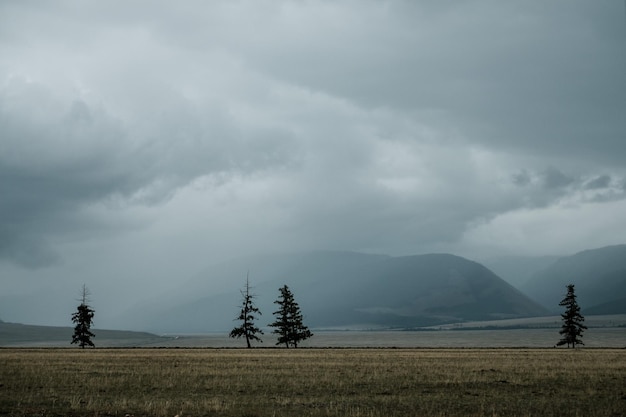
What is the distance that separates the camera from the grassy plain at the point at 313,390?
22375 millimetres

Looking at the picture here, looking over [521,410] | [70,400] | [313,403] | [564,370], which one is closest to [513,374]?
[564,370]

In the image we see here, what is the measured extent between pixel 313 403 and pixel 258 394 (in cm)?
396

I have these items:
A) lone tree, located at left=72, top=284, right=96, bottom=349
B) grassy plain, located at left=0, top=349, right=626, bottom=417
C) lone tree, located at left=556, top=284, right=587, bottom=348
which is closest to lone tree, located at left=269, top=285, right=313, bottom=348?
lone tree, located at left=72, top=284, right=96, bottom=349

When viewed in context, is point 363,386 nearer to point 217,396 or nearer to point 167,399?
point 217,396

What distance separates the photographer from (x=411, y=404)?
23984 millimetres

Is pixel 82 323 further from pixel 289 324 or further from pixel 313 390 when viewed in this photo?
pixel 313 390

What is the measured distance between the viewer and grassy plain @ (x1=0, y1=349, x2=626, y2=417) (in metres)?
22.4

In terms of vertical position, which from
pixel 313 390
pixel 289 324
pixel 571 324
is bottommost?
pixel 313 390

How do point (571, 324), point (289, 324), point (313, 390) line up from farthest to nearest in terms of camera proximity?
point (289, 324) < point (571, 324) < point (313, 390)

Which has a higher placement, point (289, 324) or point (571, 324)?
point (289, 324)

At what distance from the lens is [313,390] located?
29016 millimetres

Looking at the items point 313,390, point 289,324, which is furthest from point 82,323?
point 313,390

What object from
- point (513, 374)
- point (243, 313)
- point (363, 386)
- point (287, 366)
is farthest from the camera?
point (243, 313)

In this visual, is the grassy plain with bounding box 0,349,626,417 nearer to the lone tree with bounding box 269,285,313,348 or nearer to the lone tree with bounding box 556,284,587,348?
the lone tree with bounding box 556,284,587,348
